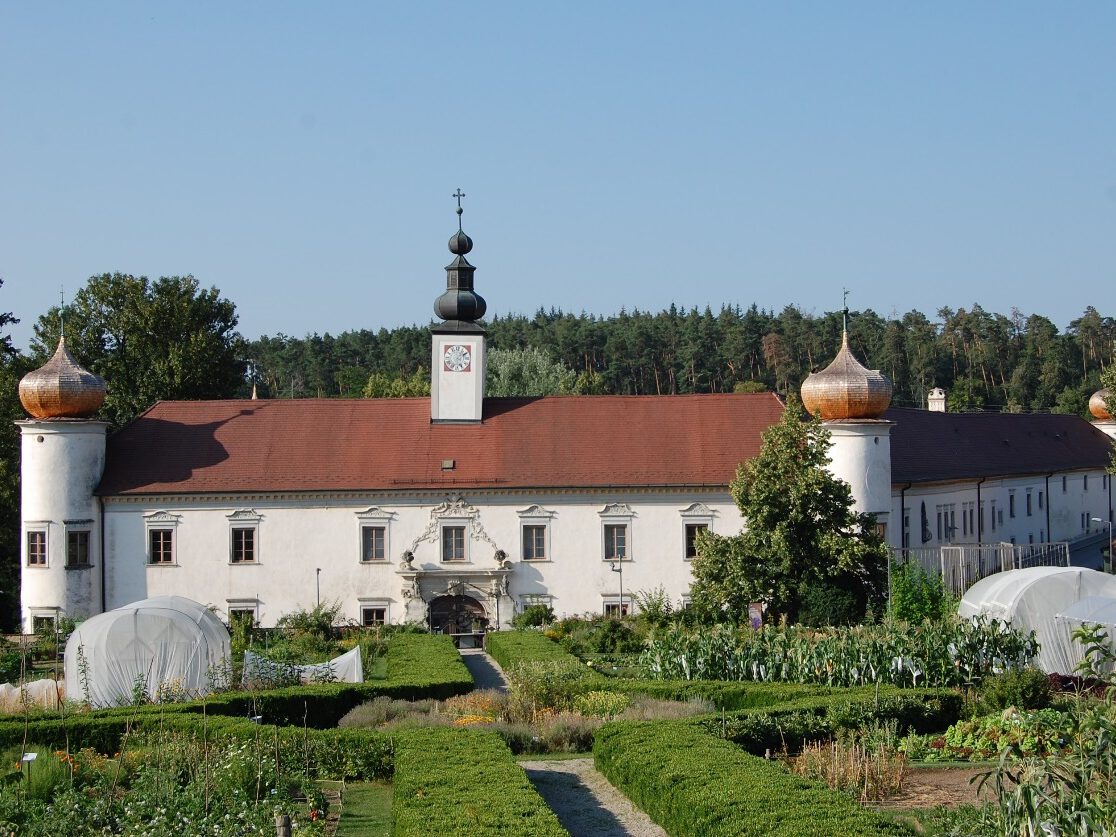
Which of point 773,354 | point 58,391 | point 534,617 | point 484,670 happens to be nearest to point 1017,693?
point 484,670

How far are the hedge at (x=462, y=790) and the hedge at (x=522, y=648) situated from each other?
30.1 ft

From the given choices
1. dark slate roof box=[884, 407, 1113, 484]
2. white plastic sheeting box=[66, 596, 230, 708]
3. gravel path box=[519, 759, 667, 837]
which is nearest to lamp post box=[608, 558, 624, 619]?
dark slate roof box=[884, 407, 1113, 484]

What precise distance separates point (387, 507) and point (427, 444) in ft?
8.25

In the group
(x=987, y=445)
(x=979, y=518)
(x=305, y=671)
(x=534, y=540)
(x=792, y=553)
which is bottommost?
(x=305, y=671)

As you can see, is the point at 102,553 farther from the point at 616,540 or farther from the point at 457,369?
the point at 616,540

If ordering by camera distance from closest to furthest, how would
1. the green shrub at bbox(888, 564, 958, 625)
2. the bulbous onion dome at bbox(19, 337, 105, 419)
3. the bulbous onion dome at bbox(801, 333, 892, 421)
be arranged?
1. the green shrub at bbox(888, 564, 958, 625)
2. the bulbous onion dome at bbox(801, 333, 892, 421)
3. the bulbous onion dome at bbox(19, 337, 105, 419)

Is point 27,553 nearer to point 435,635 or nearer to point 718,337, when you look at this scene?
point 435,635

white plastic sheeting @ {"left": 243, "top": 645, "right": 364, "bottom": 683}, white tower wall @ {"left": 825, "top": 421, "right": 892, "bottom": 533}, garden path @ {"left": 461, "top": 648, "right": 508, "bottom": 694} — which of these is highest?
white tower wall @ {"left": 825, "top": 421, "right": 892, "bottom": 533}

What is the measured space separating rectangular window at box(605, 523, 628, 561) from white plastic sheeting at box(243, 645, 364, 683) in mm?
12310

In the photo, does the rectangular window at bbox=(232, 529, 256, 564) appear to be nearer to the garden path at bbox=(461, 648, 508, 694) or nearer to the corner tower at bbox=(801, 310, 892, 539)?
the garden path at bbox=(461, 648, 508, 694)

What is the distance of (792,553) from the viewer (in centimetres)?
3409

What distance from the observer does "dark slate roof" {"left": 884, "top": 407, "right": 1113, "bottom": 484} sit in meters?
47.2

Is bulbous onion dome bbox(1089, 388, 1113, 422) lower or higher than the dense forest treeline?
lower

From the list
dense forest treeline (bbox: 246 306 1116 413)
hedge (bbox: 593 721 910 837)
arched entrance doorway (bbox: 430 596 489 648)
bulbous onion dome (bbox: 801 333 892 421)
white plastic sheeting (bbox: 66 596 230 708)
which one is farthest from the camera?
dense forest treeline (bbox: 246 306 1116 413)
